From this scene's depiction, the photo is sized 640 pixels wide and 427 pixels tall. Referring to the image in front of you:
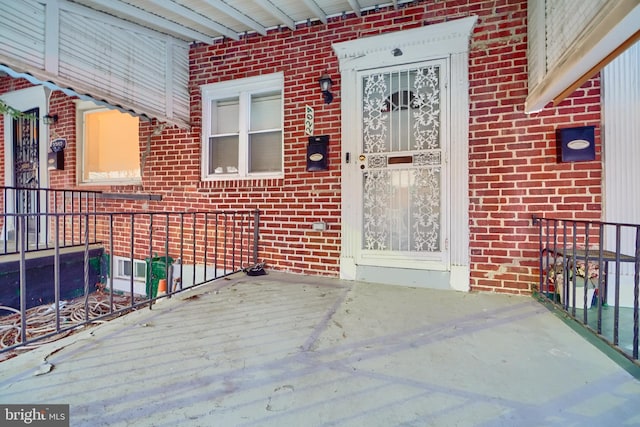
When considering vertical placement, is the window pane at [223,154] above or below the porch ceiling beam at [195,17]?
below

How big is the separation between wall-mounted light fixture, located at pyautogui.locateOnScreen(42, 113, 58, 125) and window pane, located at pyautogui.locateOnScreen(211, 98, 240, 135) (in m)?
3.19

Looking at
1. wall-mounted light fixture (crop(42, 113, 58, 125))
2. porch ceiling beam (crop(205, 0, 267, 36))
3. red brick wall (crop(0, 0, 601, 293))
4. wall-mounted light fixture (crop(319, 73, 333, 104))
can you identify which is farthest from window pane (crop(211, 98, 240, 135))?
wall-mounted light fixture (crop(42, 113, 58, 125))

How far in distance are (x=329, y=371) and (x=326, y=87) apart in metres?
2.85

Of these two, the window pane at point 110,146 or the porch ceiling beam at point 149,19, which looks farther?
the window pane at point 110,146

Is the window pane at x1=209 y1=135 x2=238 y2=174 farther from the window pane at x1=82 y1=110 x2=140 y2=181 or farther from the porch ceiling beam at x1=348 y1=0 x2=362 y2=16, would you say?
the porch ceiling beam at x1=348 y1=0 x2=362 y2=16

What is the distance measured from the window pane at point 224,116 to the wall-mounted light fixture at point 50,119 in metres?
3.19

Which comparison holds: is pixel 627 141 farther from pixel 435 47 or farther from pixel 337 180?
pixel 337 180

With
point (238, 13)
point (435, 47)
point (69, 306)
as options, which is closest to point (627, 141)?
point (435, 47)

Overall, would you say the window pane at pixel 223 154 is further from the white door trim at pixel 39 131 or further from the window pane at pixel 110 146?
the white door trim at pixel 39 131

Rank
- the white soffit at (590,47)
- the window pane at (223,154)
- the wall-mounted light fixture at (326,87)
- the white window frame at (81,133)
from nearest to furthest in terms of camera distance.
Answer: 1. the white soffit at (590,47)
2. the wall-mounted light fixture at (326,87)
3. the window pane at (223,154)
4. the white window frame at (81,133)

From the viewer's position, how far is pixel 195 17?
3400 mm

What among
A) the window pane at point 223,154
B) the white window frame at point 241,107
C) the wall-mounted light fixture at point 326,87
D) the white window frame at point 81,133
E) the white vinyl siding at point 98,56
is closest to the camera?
the white vinyl siding at point 98,56

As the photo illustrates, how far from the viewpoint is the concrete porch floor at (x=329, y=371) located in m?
1.27

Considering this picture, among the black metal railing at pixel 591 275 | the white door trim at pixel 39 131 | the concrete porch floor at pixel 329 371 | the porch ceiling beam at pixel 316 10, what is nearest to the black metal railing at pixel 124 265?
the white door trim at pixel 39 131
